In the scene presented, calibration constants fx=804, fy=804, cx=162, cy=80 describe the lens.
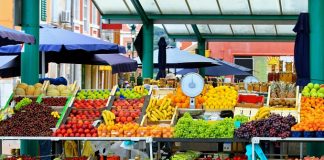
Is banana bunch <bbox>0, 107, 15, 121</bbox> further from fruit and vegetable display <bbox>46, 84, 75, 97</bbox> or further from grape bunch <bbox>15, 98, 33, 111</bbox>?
fruit and vegetable display <bbox>46, 84, 75, 97</bbox>

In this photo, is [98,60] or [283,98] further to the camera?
[98,60]

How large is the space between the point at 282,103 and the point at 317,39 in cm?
169

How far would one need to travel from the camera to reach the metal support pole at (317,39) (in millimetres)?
15133

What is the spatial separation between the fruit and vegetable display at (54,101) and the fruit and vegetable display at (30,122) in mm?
375

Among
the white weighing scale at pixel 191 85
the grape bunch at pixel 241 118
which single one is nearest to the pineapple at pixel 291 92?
the white weighing scale at pixel 191 85

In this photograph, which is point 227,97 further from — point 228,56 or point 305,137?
point 228,56

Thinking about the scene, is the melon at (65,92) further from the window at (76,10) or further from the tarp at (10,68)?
the window at (76,10)

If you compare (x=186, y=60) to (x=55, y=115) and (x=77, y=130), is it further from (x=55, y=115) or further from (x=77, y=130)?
(x=77, y=130)

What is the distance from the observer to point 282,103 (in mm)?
14281

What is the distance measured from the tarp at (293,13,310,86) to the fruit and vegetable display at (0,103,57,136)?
517cm

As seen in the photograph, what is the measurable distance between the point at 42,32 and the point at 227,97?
212 inches

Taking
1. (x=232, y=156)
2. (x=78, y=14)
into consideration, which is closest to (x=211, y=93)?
(x=232, y=156)

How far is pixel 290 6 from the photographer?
23.6 metres

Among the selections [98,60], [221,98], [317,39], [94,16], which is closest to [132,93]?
[221,98]
